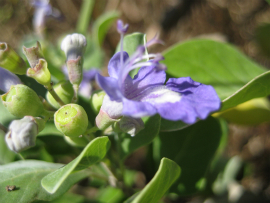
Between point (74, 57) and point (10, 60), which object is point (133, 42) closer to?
point (74, 57)

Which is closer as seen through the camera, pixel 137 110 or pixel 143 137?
pixel 137 110

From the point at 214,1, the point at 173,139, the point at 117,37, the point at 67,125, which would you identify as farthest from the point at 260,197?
the point at 117,37

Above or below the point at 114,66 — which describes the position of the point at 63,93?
below

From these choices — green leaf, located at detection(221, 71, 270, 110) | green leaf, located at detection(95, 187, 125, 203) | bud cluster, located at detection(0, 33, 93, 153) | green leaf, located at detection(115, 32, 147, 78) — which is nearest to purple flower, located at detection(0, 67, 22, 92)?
bud cluster, located at detection(0, 33, 93, 153)

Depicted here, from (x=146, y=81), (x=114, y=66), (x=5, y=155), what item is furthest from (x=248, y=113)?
(x=5, y=155)

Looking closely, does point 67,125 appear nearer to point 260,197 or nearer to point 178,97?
point 178,97

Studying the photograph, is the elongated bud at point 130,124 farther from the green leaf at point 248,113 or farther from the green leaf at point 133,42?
the green leaf at point 248,113

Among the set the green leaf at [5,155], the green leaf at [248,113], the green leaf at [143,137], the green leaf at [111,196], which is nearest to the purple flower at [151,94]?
the green leaf at [143,137]
